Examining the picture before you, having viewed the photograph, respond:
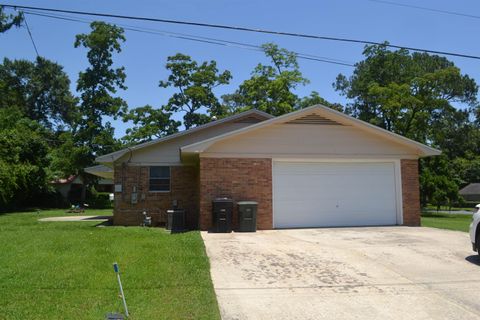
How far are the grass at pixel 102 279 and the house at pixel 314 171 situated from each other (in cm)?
371

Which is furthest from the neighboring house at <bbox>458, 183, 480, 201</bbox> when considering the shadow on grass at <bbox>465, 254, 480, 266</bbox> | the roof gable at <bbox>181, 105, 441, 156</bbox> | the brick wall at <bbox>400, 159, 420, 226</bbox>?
the shadow on grass at <bbox>465, 254, 480, 266</bbox>

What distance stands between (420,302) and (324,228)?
28.4ft

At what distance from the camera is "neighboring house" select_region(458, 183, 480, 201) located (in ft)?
216

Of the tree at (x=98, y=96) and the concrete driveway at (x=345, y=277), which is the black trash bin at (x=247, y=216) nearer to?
the concrete driveway at (x=345, y=277)

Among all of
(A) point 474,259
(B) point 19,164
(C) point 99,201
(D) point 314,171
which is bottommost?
(A) point 474,259

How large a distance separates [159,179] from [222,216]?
6.21 metres

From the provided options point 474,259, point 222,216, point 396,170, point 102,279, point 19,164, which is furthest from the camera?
point 19,164

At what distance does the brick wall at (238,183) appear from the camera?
597 inches

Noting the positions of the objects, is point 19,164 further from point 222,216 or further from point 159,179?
point 222,216

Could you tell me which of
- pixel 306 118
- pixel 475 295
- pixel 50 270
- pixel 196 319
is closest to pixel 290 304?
pixel 196 319

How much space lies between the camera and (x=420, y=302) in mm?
6965

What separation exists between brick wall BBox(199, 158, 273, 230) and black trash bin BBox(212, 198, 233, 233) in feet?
1.81

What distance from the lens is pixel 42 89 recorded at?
63781mm

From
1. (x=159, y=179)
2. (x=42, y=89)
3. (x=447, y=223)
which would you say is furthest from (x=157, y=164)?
(x=42, y=89)
